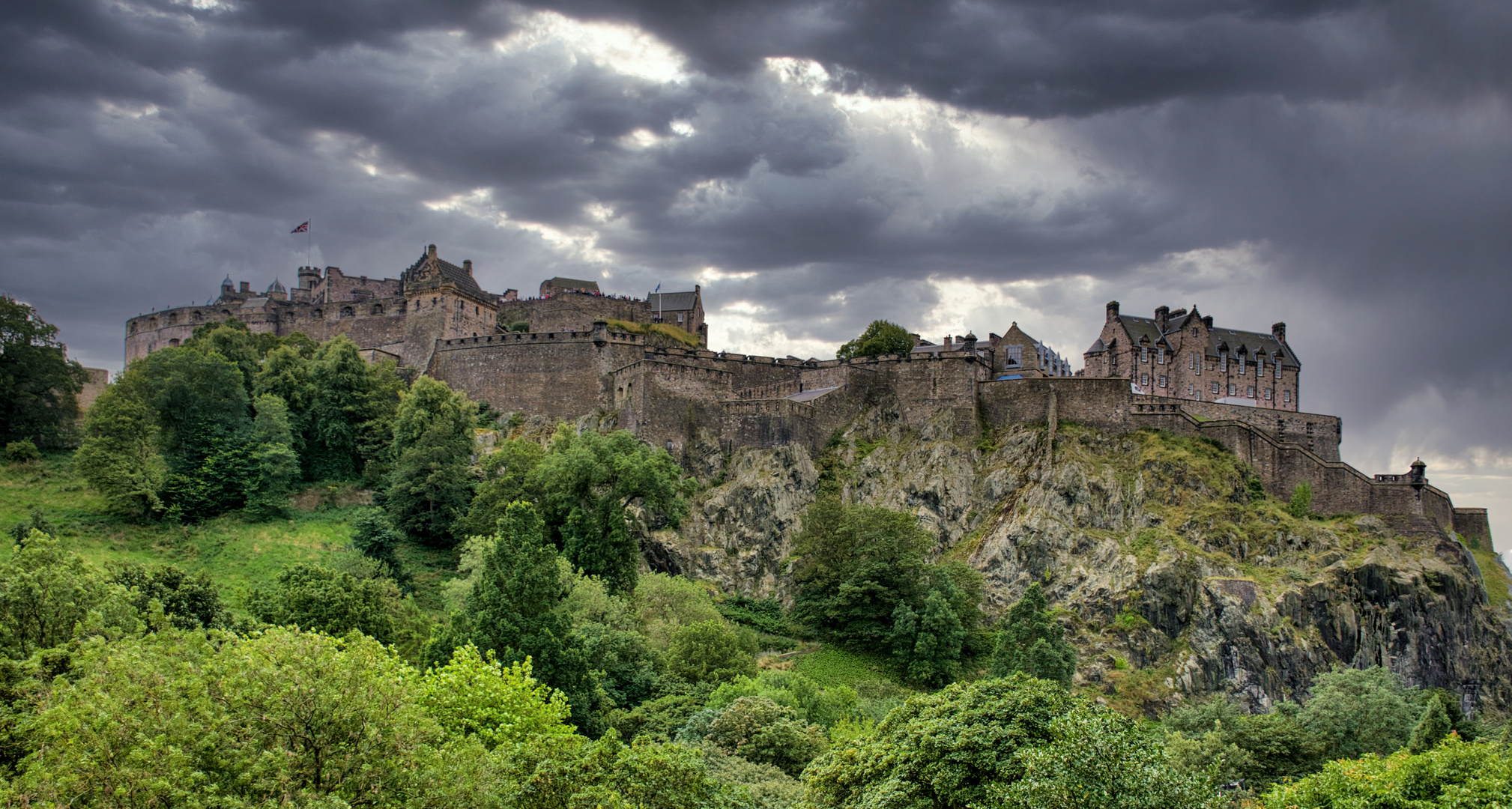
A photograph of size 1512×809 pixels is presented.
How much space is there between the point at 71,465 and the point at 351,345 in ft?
48.6

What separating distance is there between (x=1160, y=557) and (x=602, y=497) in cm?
2750

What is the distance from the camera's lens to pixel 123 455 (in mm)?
44562

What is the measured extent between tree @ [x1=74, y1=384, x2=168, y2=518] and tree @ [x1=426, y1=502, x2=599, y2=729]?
2166cm

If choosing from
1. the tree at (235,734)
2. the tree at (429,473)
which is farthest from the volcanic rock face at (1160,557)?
the tree at (235,734)

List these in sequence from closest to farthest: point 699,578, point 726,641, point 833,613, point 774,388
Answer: point 726,641, point 833,613, point 699,578, point 774,388

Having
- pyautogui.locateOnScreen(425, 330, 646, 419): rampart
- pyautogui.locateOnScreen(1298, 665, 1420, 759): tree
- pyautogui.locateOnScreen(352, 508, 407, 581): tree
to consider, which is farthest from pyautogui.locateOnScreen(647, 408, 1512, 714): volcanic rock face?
pyautogui.locateOnScreen(352, 508, 407, 581): tree

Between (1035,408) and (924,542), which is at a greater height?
(1035,408)

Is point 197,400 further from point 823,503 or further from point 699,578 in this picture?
point 823,503

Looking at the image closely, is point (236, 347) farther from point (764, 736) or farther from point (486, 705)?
point (764, 736)

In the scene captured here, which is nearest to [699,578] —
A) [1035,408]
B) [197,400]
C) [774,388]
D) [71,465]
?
[774,388]

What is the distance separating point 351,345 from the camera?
56.7 meters

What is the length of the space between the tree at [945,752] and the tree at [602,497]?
69.4 feet

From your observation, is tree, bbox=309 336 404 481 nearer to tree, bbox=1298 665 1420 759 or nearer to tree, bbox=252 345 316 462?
tree, bbox=252 345 316 462

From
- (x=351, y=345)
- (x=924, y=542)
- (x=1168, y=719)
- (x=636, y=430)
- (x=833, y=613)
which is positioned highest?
(x=351, y=345)
